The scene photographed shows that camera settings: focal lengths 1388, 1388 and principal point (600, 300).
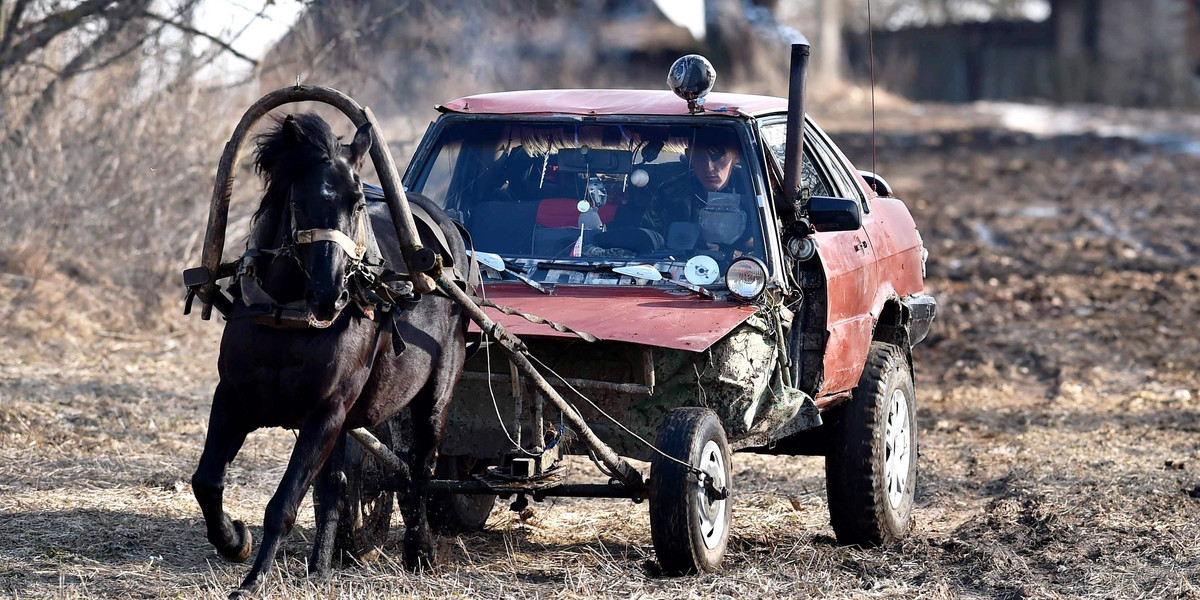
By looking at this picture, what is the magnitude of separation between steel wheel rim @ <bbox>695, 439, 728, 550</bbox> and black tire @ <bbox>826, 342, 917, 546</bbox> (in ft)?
2.68

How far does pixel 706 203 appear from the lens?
573 centimetres

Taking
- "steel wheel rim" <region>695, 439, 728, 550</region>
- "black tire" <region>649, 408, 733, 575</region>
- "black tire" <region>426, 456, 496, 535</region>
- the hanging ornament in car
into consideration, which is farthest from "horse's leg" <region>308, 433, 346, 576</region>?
the hanging ornament in car

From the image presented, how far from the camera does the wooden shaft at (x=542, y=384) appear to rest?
452cm

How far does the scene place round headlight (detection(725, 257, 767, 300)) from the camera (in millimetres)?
5281

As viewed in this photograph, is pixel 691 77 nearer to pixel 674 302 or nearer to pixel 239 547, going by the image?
pixel 674 302

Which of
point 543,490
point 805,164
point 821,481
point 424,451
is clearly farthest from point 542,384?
point 821,481

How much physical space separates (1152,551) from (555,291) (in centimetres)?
262

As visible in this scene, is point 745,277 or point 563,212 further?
point 563,212

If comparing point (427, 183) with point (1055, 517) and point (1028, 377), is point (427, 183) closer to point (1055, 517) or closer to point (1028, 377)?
point (1055, 517)

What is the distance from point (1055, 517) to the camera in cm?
614

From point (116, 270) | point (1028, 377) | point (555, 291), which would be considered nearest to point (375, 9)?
point (116, 270)

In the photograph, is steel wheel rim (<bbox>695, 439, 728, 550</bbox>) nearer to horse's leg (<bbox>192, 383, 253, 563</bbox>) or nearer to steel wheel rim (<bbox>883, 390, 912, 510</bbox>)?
steel wheel rim (<bbox>883, 390, 912, 510</bbox>)

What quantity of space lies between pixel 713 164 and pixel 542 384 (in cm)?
151

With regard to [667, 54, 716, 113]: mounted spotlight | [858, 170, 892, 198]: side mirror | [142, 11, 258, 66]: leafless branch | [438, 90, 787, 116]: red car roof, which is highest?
[142, 11, 258, 66]: leafless branch
